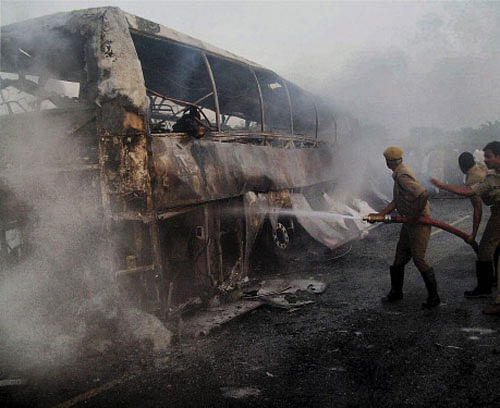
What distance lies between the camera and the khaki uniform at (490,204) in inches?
186

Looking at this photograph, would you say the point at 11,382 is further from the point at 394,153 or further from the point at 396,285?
the point at 394,153

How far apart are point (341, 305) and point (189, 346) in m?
2.07

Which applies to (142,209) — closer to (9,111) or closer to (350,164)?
(9,111)

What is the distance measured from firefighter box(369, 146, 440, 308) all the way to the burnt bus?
2158mm

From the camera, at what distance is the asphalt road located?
2896 millimetres

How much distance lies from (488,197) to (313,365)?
3.14 meters

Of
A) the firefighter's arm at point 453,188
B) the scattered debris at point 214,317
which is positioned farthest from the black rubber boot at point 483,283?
the scattered debris at point 214,317

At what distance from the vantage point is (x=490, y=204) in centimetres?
486

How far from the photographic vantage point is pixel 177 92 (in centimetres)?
770

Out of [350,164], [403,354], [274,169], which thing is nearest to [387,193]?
[350,164]

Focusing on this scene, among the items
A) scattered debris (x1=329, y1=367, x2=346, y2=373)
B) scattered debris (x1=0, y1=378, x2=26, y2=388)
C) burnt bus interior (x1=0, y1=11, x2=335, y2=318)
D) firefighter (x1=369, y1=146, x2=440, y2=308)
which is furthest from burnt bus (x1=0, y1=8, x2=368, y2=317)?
firefighter (x1=369, y1=146, x2=440, y2=308)

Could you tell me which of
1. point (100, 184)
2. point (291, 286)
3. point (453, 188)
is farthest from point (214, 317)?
point (453, 188)

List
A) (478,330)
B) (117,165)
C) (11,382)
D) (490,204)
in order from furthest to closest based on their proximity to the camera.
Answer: (490,204) → (117,165) → (478,330) → (11,382)

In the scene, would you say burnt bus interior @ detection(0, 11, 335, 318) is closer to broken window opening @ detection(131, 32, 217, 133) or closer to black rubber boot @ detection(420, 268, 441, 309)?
broken window opening @ detection(131, 32, 217, 133)
